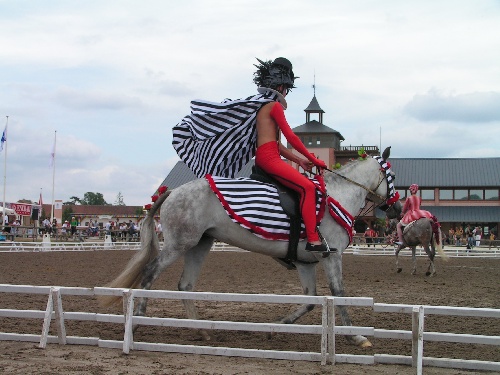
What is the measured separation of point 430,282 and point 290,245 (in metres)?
9.21

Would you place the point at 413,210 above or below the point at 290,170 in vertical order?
below

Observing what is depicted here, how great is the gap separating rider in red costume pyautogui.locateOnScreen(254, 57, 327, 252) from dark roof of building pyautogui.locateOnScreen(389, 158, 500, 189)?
60.0 metres

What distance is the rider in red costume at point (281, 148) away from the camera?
25.8 ft

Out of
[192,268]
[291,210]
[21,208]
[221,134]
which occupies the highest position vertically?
[221,134]

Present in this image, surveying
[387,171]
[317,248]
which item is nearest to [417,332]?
[317,248]

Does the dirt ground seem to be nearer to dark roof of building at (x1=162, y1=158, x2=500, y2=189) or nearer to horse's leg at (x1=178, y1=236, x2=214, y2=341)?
horse's leg at (x1=178, y1=236, x2=214, y2=341)

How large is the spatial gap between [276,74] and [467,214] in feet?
198

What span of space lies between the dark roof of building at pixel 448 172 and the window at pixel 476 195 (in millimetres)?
1154

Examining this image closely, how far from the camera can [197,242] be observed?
26.3 feet

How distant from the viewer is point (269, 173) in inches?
324

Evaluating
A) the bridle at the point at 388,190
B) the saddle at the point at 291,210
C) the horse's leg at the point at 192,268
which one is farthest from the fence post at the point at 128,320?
the bridle at the point at 388,190

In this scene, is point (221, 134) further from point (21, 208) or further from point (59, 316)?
point (21, 208)

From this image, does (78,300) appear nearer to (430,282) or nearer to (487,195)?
(430,282)

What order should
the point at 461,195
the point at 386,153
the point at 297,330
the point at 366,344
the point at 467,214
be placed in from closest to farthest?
the point at 297,330, the point at 366,344, the point at 386,153, the point at 467,214, the point at 461,195
